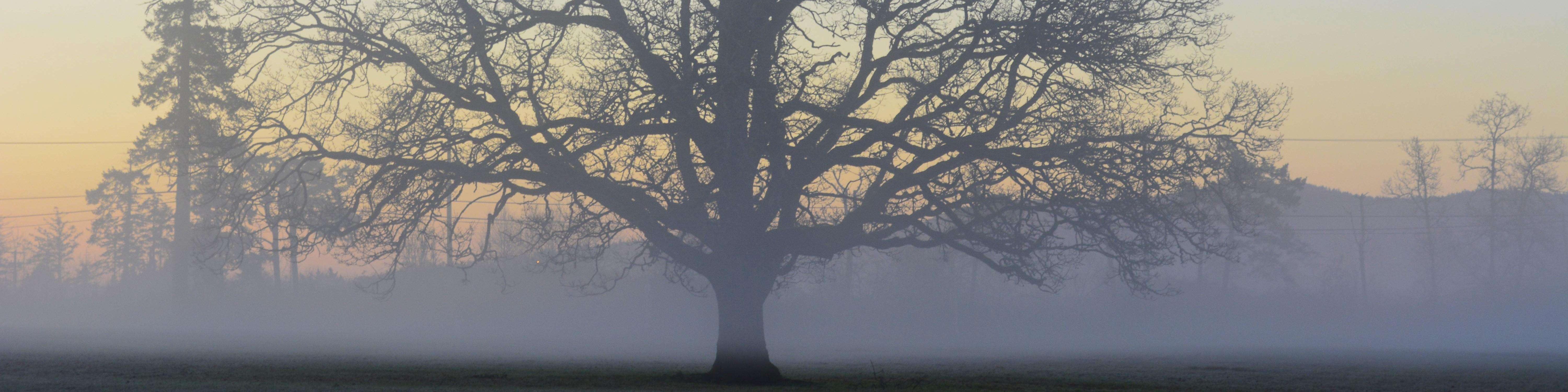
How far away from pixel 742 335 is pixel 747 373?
0.61 metres

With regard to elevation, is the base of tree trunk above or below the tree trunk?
below

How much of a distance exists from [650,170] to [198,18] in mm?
14176

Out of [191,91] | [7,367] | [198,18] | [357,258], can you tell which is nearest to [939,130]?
[357,258]

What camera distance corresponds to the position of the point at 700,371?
20.1 meters

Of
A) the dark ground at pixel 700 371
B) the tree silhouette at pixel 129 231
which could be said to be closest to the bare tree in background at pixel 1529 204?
the dark ground at pixel 700 371

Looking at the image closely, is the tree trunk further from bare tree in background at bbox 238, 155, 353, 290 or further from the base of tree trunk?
bare tree in background at bbox 238, 155, 353, 290

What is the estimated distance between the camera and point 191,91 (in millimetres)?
39156

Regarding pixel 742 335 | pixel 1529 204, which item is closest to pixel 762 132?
pixel 742 335

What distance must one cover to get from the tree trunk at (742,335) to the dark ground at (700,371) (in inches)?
19.7

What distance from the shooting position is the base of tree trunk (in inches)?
623

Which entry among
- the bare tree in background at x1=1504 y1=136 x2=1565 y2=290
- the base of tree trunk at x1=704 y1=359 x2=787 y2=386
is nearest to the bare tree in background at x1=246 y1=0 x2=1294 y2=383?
the base of tree trunk at x1=704 y1=359 x2=787 y2=386

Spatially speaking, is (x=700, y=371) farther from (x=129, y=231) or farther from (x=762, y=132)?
(x=129, y=231)

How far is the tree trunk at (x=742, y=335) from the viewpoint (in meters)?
16.0

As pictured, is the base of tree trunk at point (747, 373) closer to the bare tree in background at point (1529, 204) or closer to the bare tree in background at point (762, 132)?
the bare tree in background at point (762, 132)
